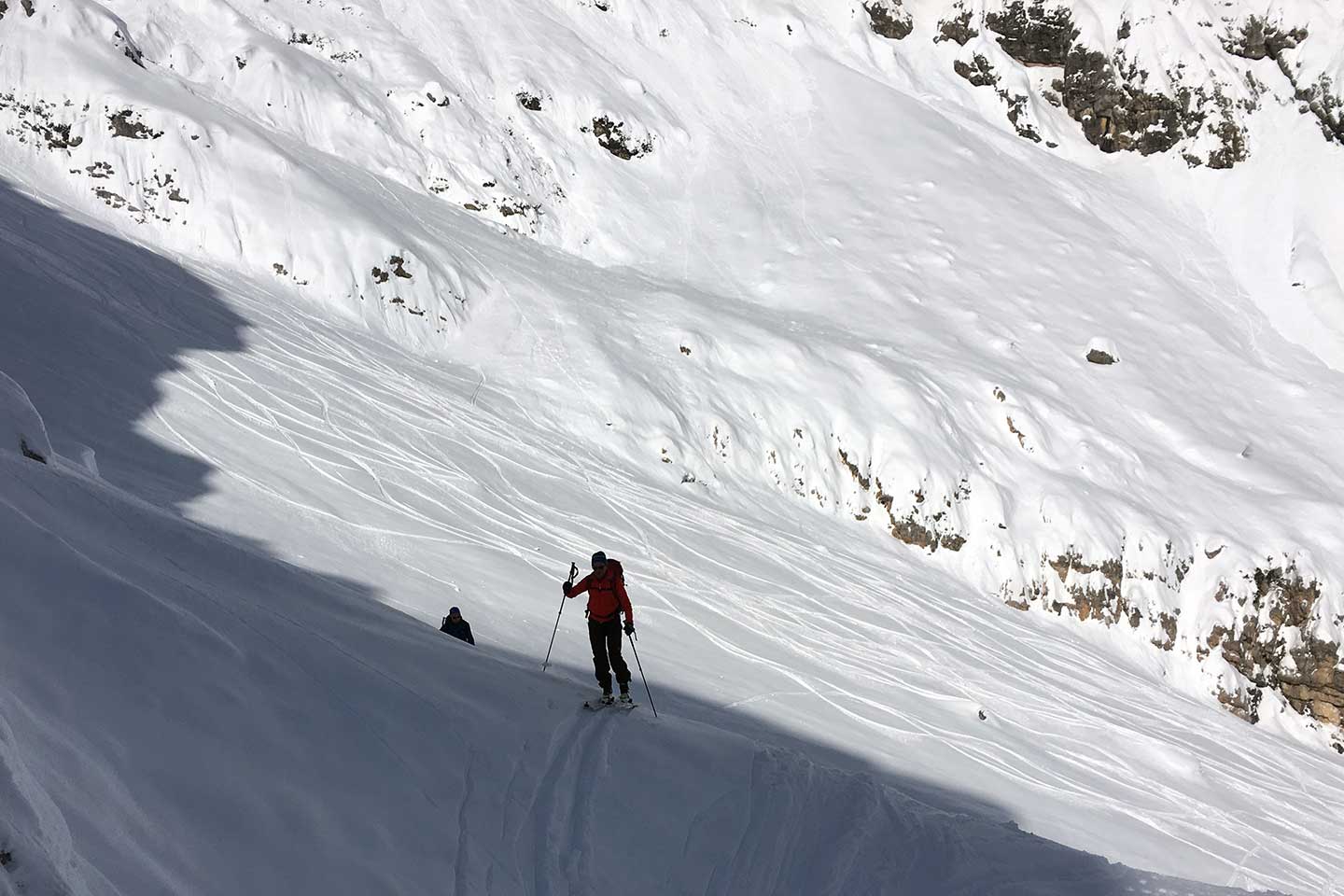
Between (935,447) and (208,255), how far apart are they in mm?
18165

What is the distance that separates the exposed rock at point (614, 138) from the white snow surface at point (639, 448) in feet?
1.73

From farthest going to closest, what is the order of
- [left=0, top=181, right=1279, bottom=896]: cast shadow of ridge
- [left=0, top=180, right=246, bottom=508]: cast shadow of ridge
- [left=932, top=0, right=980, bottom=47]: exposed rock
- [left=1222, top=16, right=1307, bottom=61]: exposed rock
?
1. [left=932, top=0, right=980, bottom=47]: exposed rock
2. [left=1222, top=16, right=1307, bottom=61]: exposed rock
3. [left=0, top=180, right=246, bottom=508]: cast shadow of ridge
4. [left=0, top=181, right=1279, bottom=896]: cast shadow of ridge

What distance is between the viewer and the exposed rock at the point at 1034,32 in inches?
1882

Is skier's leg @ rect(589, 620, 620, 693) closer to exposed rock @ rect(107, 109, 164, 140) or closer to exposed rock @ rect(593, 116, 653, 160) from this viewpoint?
exposed rock @ rect(107, 109, 164, 140)

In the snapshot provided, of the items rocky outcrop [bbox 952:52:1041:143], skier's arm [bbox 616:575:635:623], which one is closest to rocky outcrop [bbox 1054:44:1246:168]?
rocky outcrop [bbox 952:52:1041:143]

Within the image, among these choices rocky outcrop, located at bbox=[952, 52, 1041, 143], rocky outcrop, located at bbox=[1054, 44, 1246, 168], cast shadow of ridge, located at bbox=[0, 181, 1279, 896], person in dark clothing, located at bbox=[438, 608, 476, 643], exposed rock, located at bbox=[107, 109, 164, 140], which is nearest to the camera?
cast shadow of ridge, located at bbox=[0, 181, 1279, 896]

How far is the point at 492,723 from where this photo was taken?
8.20 meters

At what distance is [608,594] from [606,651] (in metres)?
0.59

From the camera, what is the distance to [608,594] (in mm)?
10070

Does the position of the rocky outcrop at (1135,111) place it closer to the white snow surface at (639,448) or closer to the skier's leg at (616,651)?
→ the white snow surface at (639,448)

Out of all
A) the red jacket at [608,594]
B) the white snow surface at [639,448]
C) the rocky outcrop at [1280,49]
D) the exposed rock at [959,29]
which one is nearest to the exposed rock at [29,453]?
the white snow surface at [639,448]

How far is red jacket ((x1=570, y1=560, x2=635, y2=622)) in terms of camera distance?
10055 millimetres

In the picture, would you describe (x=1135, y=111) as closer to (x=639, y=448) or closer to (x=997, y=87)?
(x=997, y=87)

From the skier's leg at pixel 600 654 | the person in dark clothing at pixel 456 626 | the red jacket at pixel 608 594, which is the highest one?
the red jacket at pixel 608 594
